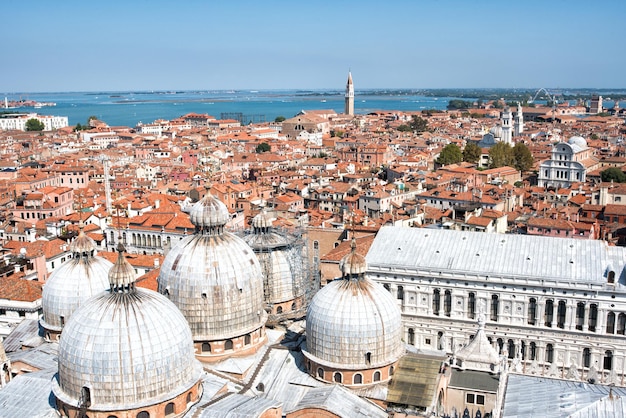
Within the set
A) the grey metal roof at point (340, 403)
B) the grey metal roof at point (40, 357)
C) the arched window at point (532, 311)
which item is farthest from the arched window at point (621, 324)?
the grey metal roof at point (40, 357)

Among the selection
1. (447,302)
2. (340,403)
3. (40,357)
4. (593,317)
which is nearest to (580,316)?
(593,317)

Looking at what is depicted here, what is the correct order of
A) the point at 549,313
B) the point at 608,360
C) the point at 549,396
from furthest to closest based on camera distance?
the point at 549,313, the point at 608,360, the point at 549,396

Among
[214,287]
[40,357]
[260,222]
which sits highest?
[260,222]

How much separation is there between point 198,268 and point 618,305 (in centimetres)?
1597

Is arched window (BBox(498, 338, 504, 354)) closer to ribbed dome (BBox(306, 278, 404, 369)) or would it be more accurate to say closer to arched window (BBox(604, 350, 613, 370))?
arched window (BBox(604, 350, 613, 370))

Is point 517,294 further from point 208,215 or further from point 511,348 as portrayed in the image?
point 208,215

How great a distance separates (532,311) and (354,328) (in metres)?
A: 10.5

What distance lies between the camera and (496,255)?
27609mm

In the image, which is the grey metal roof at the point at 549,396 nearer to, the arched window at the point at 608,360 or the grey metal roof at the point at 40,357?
the arched window at the point at 608,360

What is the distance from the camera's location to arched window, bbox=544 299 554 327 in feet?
85.7

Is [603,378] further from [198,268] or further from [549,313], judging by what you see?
[198,268]

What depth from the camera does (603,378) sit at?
25.0 m

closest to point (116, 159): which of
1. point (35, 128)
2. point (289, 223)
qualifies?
point (289, 223)

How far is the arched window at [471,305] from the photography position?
2727 cm
